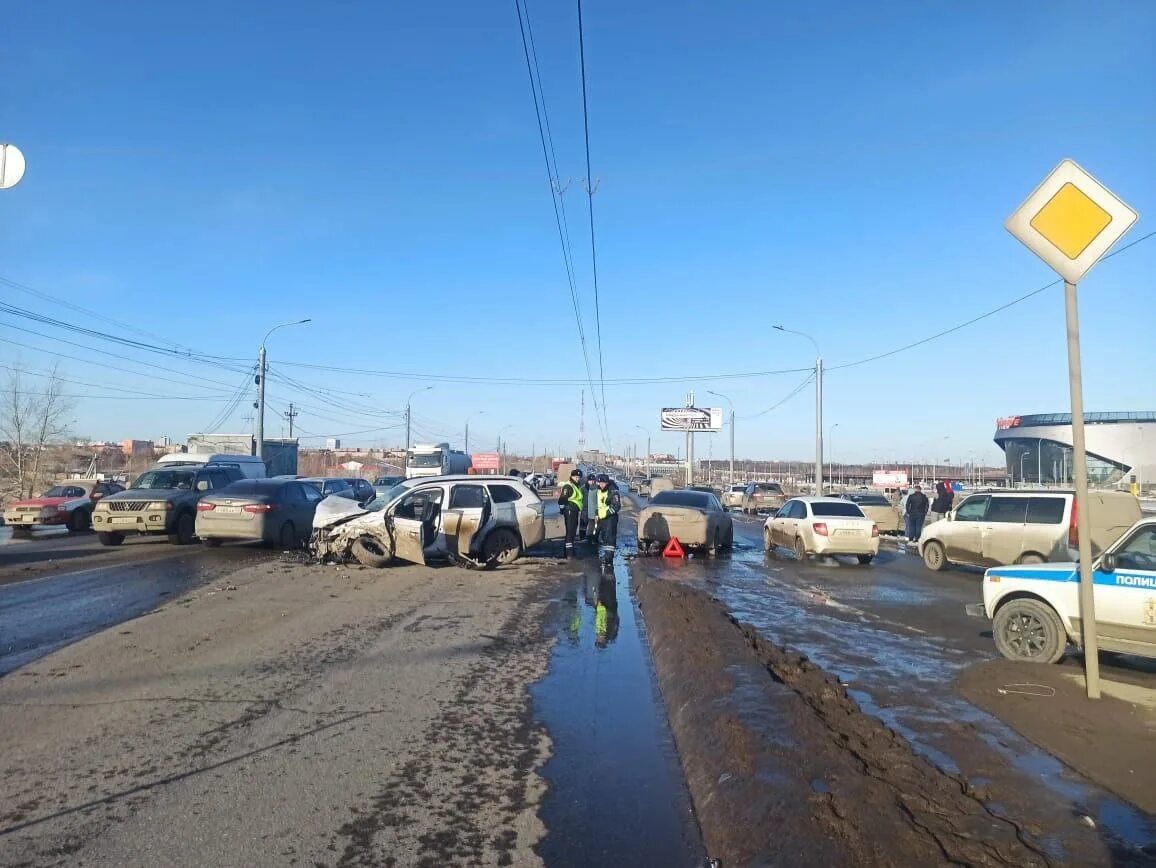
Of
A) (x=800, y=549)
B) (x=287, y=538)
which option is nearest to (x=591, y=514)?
(x=800, y=549)

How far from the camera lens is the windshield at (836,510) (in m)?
18.6

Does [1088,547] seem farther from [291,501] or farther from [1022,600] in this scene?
[291,501]

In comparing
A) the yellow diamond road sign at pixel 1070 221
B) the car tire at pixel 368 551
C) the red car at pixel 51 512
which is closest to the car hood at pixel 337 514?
the car tire at pixel 368 551

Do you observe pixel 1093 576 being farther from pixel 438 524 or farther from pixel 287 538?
pixel 287 538

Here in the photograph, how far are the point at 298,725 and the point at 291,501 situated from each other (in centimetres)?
1322

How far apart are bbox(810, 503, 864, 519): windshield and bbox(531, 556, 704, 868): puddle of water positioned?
395 inches

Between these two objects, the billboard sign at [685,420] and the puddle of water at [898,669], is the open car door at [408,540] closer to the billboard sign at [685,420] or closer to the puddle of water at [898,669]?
the puddle of water at [898,669]

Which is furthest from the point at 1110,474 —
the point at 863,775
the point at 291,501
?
the point at 863,775

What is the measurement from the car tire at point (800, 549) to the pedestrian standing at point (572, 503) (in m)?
5.17

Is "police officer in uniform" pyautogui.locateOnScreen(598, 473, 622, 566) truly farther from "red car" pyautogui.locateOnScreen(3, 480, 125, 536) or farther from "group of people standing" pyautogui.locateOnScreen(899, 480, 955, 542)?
"red car" pyautogui.locateOnScreen(3, 480, 125, 536)

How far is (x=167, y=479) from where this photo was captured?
19719 millimetres

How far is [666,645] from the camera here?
9.02 meters

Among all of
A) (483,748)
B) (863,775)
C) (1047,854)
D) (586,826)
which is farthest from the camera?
(483,748)

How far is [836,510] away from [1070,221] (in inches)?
502
